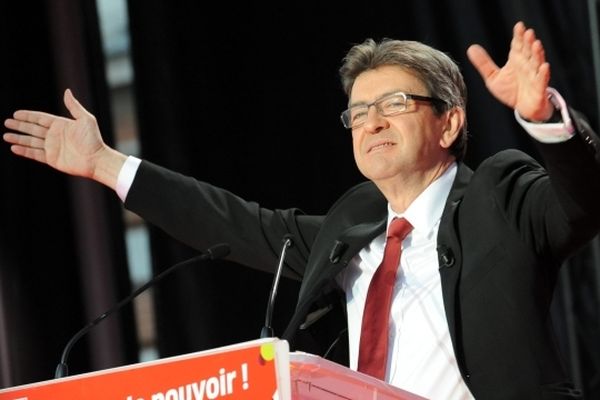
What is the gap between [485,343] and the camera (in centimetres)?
210

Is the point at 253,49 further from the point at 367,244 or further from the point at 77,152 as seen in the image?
the point at 367,244

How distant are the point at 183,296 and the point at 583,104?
1501mm

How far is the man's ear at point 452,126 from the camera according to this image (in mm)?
2557

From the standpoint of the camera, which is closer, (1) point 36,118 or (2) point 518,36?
(2) point 518,36

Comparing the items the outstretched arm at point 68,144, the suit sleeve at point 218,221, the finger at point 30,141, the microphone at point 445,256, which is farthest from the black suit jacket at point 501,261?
the finger at point 30,141

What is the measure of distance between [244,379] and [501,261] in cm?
75

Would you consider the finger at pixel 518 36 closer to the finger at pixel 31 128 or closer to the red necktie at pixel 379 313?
the red necktie at pixel 379 313

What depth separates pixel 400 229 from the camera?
239cm

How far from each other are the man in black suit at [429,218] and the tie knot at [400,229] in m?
0.01

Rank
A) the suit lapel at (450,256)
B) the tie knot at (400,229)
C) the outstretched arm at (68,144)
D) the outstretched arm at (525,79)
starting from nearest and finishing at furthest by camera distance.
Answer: the outstretched arm at (525,79) < the suit lapel at (450,256) < the tie knot at (400,229) < the outstretched arm at (68,144)

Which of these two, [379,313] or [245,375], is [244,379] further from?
[379,313]

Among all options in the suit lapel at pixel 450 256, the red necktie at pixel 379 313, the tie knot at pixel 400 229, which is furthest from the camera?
the tie knot at pixel 400 229

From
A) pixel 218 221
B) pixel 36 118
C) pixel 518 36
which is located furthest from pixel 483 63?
pixel 36 118

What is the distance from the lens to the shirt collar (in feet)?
7.84
